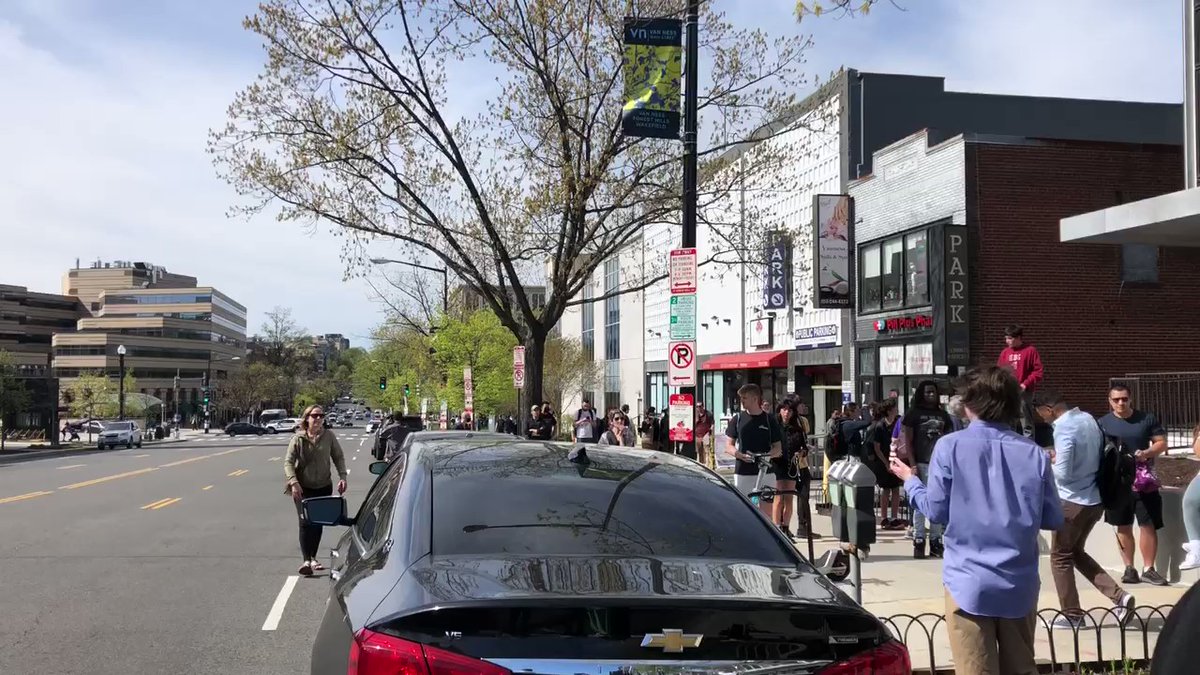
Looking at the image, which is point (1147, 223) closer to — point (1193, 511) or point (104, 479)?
point (1193, 511)

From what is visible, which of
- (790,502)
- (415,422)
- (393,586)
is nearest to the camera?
(393,586)

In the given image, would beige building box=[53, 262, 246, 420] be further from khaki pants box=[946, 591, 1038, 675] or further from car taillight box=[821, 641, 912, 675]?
car taillight box=[821, 641, 912, 675]

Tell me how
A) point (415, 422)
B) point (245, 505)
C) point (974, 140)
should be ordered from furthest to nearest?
point (415, 422), point (974, 140), point (245, 505)

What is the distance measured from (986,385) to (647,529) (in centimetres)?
180

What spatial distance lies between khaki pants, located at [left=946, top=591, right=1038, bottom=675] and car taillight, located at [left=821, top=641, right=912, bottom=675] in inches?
63.9

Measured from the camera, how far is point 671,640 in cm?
275

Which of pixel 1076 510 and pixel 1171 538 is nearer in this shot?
pixel 1076 510

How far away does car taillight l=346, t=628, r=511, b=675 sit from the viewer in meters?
2.67

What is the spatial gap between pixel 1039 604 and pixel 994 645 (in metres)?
4.45

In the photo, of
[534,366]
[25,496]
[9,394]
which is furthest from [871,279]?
[9,394]

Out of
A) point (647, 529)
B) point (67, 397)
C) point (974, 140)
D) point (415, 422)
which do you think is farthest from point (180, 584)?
point (67, 397)

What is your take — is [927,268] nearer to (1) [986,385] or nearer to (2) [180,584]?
(2) [180,584]

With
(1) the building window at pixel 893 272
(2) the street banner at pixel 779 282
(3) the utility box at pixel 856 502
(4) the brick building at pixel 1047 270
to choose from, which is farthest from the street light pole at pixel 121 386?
(3) the utility box at pixel 856 502

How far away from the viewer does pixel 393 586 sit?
3.12m
